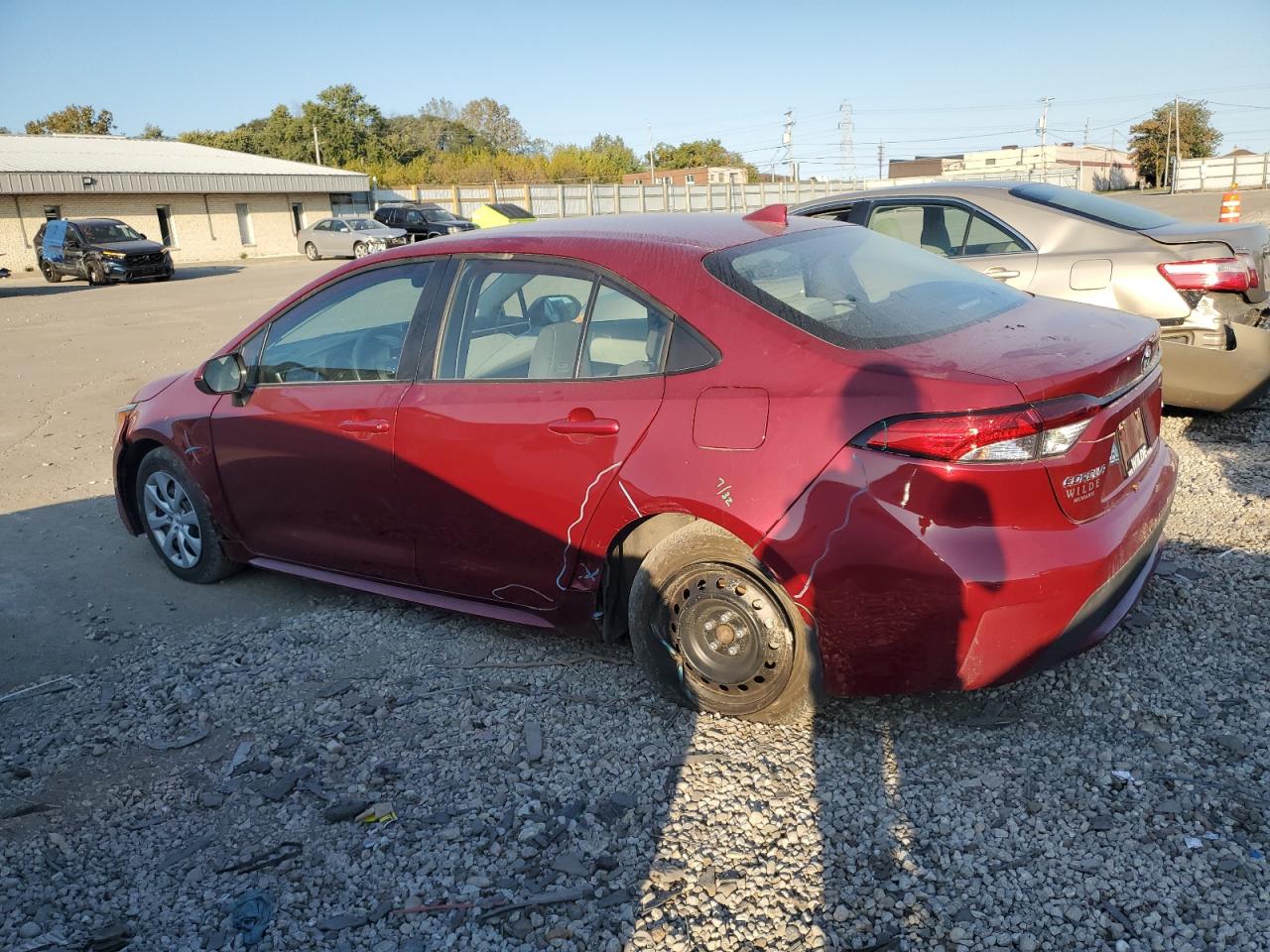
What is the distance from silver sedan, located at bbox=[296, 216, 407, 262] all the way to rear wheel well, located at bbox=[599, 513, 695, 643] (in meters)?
32.1

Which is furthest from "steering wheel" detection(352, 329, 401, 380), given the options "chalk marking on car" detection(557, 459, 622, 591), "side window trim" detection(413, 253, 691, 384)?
"chalk marking on car" detection(557, 459, 622, 591)

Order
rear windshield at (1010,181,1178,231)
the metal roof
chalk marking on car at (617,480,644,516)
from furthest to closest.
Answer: the metal roof
rear windshield at (1010,181,1178,231)
chalk marking on car at (617,480,644,516)

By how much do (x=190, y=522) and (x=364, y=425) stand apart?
1.60 m

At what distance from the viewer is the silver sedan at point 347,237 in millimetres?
34250

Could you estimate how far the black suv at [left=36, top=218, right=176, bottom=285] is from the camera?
2728cm

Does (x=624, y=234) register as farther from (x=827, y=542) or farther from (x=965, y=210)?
(x=965, y=210)

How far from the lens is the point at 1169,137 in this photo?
8019 centimetres

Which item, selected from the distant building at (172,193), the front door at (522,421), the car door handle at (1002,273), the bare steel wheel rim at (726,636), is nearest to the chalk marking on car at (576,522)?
the front door at (522,421)

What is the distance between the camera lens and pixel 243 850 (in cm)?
293

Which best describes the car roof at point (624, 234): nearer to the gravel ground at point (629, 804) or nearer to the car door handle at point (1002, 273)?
the gravel ground at point (629, 804)

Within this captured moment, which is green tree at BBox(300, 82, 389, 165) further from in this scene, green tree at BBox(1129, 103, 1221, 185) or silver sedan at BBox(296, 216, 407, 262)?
green tree at BBox(1129, 103, 1221, 185)

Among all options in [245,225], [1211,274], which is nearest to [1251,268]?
[1211,274]

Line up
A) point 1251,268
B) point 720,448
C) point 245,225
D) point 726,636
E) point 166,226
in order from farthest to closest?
point 245,225 < point 166,226 < point 1251,268 < point 726,636 < point 720,448

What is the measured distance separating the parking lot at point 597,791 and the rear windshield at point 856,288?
1.33 m
